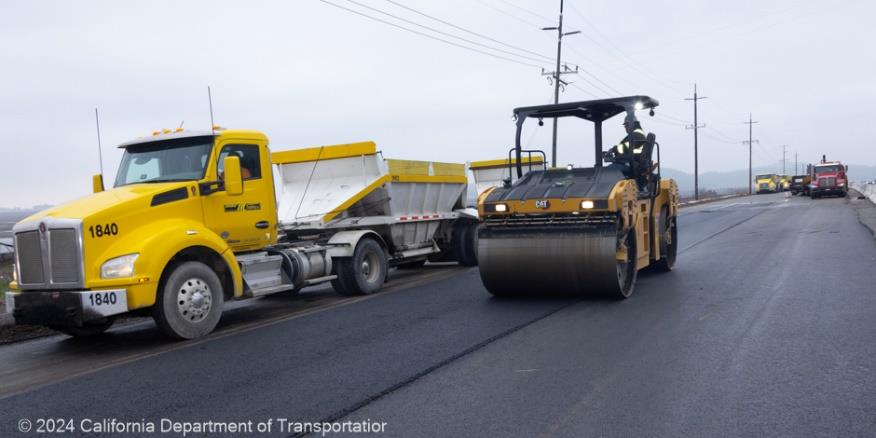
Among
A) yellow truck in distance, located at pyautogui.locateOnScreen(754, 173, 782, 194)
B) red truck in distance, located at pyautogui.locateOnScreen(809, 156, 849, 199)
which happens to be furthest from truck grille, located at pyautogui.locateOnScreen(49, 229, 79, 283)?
yellow truck in distance, located at pyautogui.locateOnScreen(754, 173, 782, 194)

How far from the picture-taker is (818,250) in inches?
513

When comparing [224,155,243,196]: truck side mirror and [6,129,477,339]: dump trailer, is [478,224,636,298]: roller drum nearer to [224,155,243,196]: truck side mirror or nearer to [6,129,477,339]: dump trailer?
[6,129,477,339]: dump trailer

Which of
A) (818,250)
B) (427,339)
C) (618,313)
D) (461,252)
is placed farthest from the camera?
(461,252)

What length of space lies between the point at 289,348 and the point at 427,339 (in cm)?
134

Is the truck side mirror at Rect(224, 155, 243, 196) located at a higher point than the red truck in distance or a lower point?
higher

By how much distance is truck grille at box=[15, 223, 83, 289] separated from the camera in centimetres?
693

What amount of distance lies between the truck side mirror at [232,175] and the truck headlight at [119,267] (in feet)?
4.79

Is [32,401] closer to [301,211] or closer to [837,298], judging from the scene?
[301,211]

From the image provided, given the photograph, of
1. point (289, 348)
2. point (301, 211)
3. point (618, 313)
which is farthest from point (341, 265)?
point (618, 313)

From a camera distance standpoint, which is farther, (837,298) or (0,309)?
(0,309)

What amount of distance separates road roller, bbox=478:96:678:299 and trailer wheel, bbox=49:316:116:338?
4.47 meters

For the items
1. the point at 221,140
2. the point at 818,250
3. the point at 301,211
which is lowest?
the point at 818,250

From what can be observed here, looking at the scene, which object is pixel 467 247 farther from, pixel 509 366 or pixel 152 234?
pixel 509 366

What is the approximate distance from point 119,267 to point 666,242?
26.7 feet
